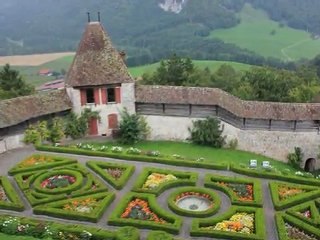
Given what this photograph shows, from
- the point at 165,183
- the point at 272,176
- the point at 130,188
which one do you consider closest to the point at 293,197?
the point at 272,176

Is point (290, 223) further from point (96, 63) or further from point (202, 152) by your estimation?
point (96, 63)

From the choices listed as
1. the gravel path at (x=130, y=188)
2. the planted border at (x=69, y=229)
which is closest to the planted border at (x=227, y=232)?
the gravel path at (x=130, y=188)

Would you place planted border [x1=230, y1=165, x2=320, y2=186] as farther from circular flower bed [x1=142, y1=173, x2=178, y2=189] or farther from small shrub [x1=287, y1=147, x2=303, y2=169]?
small shrub [x1=287, y1=147, x2=303, y2=169]

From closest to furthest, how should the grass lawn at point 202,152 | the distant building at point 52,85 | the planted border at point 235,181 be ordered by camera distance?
the planted border at point 235,181 → the grass lawn at point 202,152 → the distant building at point 52,85

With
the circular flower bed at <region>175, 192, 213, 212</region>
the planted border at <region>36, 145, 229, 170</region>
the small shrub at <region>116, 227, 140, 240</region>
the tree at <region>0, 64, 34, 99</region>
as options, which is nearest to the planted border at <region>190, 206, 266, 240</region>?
the circular flower bed at <region>175, 192, 213, 212</region>

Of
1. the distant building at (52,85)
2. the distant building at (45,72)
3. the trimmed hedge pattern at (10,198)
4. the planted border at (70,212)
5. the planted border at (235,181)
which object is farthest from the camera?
the distant building at (45,72)

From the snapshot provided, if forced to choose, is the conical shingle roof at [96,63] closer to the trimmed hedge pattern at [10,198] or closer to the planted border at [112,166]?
the planted border at [112,166]

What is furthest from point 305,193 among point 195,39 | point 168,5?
point 168,5
